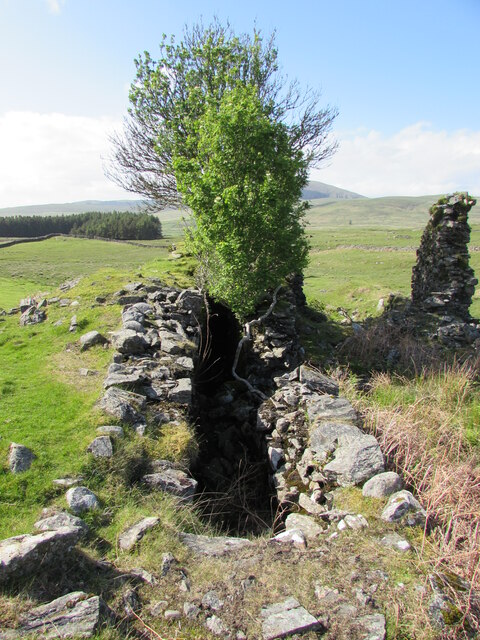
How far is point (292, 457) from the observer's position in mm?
9328

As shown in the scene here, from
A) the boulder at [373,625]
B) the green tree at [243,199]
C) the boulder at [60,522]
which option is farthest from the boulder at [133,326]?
the boulder at [373,625]

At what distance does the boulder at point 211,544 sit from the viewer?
6027 millimetres

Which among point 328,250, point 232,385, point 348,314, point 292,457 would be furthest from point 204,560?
point 328,250

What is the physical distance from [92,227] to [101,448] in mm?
98785

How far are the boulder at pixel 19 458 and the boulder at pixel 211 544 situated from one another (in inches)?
112

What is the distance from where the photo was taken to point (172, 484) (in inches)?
292

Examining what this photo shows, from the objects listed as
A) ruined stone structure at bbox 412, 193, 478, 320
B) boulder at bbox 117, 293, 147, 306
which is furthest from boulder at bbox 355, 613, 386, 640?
ruined stone structure at bbox 412, 193, 478, 320

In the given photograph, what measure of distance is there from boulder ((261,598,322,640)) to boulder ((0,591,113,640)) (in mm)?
1726

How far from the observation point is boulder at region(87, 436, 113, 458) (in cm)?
745

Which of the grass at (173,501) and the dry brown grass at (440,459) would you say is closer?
the grass at (173,501)

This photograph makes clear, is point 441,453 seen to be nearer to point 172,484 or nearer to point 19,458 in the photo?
point 172,484

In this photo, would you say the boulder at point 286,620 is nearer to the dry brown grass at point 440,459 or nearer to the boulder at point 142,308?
the dry brown grass at point 440,459

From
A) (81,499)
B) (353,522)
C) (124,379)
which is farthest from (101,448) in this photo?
(353,522)

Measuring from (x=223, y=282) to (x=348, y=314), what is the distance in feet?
44.1
